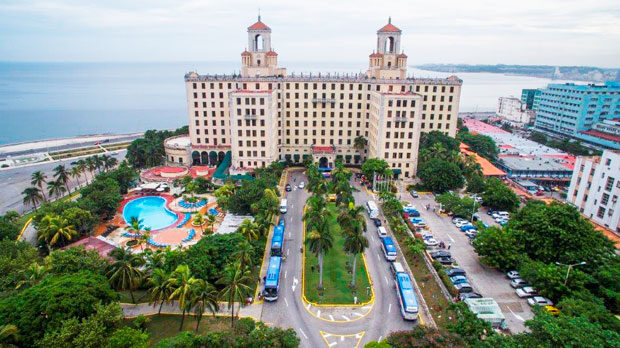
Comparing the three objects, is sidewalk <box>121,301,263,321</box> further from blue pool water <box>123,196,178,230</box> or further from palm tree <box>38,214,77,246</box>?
blue pool water <box>123,196,178,230</box>

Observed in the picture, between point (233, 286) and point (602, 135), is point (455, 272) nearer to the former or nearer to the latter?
point (233, 286)

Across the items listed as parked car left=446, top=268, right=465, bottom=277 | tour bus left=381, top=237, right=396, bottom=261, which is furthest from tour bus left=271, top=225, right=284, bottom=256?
parked car left=446, top=268, right=465, bottom=277

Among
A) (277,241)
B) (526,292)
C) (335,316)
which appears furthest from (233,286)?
(526,292)

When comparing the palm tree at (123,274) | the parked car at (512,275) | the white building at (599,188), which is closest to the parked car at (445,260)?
the parked car at (512,275)

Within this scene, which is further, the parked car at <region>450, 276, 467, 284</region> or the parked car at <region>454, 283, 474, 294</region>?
the parked car at <region>450, 276, 467, 284</region>

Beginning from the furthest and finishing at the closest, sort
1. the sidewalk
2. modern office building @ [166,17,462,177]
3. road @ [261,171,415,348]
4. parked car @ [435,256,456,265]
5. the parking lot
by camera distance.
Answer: modern office building @ [166,17,462,177]
parked car @ [435,256,456,265]
the parking lot
the sidewalk
road @ [261,171,415,348]

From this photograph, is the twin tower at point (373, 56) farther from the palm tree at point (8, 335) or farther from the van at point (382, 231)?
the palm tree at point (8, 335)

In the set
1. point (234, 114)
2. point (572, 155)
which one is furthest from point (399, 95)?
point (572, 155)
